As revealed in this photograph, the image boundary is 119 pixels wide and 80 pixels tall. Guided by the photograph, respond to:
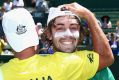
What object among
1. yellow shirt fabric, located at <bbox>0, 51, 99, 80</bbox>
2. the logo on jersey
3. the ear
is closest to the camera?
yellow shirt fabric, located at <bbox>0, 51, 99, 80</bbox>

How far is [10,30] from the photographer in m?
2.92

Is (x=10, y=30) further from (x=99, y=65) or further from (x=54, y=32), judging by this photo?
(x=99, y=65)

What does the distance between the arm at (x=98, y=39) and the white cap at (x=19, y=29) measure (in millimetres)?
384

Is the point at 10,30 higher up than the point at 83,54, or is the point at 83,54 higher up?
the point at 10,30

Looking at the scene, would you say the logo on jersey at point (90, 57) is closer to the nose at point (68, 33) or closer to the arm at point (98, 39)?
the arm at point (98, 39)

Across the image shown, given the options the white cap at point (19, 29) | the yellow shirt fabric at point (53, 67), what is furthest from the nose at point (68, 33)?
the white cap at point (19, 29)

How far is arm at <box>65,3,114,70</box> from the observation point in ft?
10.3

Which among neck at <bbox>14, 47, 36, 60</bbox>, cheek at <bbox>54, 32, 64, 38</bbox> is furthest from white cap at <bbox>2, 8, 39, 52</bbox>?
cheek at <bbox>54, 32, 64, 38</bbox>

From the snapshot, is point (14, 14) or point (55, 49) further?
point (55, 49)

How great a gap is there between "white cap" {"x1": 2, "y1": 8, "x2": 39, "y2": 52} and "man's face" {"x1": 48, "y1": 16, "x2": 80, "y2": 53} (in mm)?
255

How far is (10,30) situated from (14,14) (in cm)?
12

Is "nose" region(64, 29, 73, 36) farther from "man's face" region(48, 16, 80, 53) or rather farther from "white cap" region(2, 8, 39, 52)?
"white cap" region(2, 8, 39, 52)

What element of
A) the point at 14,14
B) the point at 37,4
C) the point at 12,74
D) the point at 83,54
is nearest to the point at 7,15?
the point at 14,14

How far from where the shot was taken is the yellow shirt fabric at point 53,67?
2902 mm
